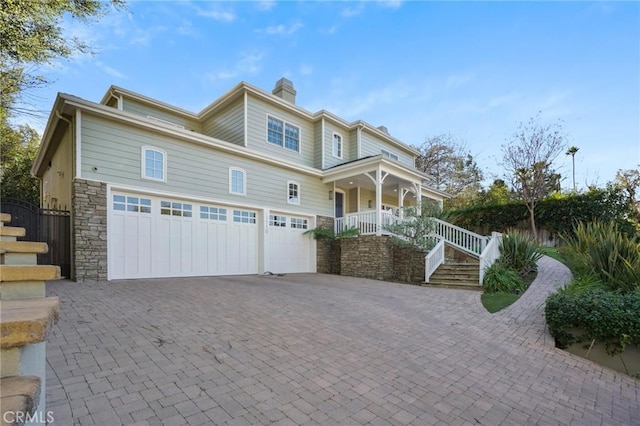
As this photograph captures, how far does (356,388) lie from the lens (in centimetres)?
340

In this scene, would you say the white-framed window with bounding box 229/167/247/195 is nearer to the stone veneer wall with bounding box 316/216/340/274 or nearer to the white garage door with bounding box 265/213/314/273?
the white garage door with bounding box 265/213/314/273

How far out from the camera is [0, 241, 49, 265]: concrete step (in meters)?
2.36

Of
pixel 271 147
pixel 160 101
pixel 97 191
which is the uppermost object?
pixel 160 101

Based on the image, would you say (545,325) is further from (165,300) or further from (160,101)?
(160,101)

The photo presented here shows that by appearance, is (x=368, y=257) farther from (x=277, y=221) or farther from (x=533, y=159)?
(x=533, y=159)

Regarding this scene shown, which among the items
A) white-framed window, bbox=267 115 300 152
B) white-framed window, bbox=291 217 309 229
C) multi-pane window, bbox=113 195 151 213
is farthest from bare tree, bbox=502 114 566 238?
multi-pane window, bbox=113 195 151 213

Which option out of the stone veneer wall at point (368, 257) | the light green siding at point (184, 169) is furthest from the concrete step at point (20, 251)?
the stone veneer wall at point (368, 257)

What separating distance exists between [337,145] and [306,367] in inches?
540

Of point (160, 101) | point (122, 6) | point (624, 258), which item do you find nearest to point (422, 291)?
point (624, 258)

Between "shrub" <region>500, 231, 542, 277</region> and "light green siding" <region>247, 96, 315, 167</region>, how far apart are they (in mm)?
9109

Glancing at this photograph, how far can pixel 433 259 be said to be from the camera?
1120cm

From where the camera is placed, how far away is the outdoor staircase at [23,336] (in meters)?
1.18

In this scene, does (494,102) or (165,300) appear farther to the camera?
(494,102)

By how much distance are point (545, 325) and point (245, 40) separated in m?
12.4
